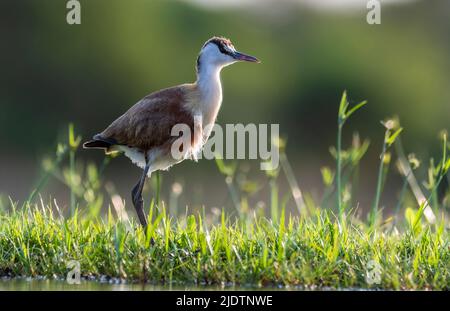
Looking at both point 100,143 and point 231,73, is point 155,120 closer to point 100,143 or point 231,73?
point 100,143

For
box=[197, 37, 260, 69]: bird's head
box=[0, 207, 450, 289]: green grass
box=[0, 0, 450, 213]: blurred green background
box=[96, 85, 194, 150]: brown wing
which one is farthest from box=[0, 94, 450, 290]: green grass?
box=[0, 0, 450, 213]: blurred green background

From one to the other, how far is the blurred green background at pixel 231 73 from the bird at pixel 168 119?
18.8ft

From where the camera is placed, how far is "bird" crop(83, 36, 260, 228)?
8.20m

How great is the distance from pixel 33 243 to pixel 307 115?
11216 mm

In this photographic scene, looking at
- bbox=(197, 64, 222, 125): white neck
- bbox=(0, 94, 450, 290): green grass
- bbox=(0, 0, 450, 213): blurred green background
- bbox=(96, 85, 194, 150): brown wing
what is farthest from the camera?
bbox=(0, 0, 450, 213): blurred green background

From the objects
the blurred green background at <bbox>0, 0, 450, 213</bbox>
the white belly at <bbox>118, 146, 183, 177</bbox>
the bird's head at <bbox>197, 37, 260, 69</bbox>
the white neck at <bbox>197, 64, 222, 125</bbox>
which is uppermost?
the blurred green background at <bbox>0, 0, 450, 213</bbox>

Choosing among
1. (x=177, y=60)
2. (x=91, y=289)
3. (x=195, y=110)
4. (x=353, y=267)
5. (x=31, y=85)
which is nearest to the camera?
(x=91, y=289)

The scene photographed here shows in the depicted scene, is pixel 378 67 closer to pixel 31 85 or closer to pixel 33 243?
pixel 31 85

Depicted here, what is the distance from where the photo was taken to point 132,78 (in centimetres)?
1658

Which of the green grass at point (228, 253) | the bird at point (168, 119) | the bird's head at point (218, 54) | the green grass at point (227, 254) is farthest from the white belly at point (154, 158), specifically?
the green grass at point (227, 254)

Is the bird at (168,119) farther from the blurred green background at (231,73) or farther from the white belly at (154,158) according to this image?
the blurred green background at (231,73)

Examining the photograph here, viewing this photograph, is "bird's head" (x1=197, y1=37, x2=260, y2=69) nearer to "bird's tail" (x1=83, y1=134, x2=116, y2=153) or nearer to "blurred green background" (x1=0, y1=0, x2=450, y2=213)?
"bird's tail" (x1=83, y1=134, x2=116, y2=153)

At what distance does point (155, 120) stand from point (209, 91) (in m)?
0.58
